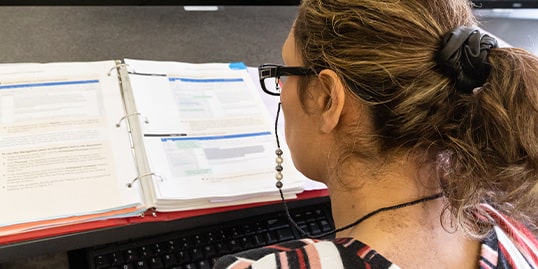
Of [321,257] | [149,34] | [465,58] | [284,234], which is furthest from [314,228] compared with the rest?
[149,34]

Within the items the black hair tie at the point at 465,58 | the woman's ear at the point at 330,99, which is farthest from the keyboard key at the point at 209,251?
the black hair tie at the point at 465,58

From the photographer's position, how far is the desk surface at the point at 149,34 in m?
0.99

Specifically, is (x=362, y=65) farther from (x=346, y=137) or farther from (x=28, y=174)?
(x=28, y=174)

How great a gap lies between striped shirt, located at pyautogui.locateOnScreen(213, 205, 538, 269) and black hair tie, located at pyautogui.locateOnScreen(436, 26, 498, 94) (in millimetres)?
190

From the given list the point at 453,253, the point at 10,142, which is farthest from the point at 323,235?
the point at 10,142

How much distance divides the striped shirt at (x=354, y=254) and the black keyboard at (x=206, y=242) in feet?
0.52

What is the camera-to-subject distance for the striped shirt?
516mm

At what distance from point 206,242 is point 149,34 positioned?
20.5 inches

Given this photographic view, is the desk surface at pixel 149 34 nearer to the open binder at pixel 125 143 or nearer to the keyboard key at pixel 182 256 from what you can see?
the open binder at pixel 125 143

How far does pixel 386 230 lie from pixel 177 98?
43 centimetres

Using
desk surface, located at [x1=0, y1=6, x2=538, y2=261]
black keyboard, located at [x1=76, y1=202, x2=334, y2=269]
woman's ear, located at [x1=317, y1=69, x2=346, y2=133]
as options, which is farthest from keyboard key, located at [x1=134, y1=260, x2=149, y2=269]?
desk surface, located at [x1=0, y1=6, x2=538, y2=261]

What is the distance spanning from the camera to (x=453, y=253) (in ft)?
1.87

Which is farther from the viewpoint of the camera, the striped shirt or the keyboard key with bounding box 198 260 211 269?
the keyboard key with bounding box 198 260 211 269

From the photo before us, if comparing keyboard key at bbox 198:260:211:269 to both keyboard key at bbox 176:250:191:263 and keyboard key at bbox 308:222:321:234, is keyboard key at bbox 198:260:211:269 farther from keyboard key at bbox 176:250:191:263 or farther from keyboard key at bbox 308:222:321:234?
keyboard key at bbox 308:222:321:234
